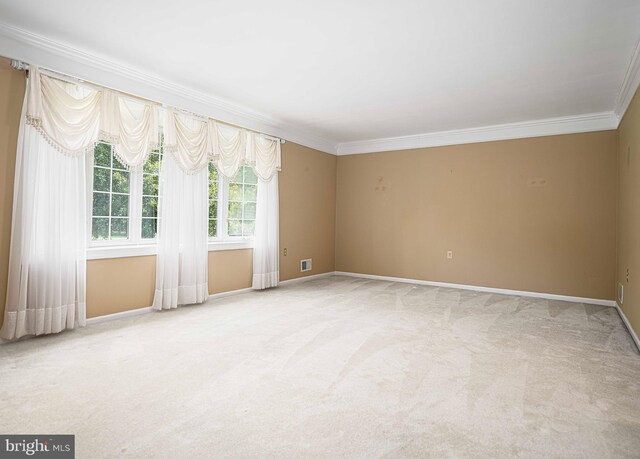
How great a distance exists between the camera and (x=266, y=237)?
5883 mm

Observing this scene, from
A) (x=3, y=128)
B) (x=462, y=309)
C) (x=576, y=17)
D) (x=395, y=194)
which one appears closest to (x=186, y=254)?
(x=3, y=128)

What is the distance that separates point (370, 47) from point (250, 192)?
9.98 ft

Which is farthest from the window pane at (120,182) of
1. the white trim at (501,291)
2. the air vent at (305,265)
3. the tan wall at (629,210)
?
the tan wall at (629,210)

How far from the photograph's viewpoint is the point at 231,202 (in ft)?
18.2

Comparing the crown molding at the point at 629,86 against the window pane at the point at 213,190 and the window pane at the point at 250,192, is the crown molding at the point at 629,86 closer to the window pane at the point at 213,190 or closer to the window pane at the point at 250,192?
the window pane at the point at 250,192

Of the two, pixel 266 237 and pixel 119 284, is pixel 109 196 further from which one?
pixel 266 237

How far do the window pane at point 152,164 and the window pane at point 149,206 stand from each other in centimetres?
32

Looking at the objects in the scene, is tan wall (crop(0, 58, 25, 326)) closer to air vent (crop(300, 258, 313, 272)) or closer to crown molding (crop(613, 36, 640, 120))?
air vent (crop(300, 258, 313, 272))

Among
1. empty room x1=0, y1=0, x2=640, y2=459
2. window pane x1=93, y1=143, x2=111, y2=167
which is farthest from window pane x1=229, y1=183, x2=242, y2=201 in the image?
window pane x1=93, y1=143, x2=111, y2=167

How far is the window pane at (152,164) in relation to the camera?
174 inches

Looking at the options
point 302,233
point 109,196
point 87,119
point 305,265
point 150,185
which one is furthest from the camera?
point 305,265

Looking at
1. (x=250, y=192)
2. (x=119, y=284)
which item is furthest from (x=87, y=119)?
(x=250, y=192)

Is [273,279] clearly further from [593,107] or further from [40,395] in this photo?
[593,107]

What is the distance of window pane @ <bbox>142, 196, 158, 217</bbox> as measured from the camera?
4.40 meters
